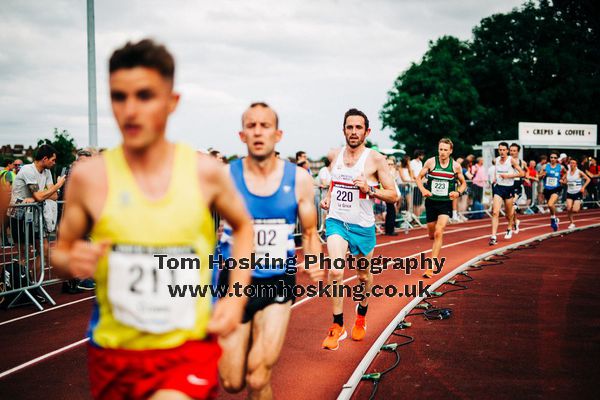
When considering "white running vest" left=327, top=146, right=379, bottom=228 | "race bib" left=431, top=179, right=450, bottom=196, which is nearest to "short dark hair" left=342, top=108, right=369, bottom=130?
"white running vest" left=327, top=146, right=379, bottom=228

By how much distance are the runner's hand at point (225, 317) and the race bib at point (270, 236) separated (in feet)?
5.00

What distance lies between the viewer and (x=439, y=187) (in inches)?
397

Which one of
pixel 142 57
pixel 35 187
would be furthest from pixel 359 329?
pixel 35 187

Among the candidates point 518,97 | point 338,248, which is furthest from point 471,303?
point 518,97

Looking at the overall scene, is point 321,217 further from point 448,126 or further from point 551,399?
point 448,126

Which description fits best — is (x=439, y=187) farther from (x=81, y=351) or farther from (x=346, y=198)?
(x=81, y=351)

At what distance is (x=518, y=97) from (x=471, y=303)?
142 ft

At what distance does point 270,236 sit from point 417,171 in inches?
528

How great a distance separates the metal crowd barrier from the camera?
26.6 feet

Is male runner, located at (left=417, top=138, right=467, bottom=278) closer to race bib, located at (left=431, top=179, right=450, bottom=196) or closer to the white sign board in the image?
race bib, located at (left=431, top=179, right=450, bottom=196)

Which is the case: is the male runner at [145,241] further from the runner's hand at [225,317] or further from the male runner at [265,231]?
the male runner at [265,231]

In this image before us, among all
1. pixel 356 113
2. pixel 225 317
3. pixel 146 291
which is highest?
pixel 356 113

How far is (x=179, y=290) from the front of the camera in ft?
7.57

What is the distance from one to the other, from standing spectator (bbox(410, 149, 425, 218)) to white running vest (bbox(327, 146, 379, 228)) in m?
10.3
